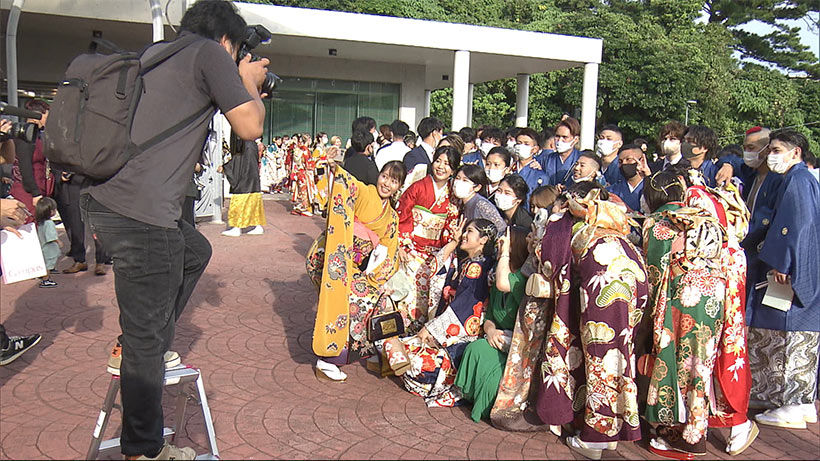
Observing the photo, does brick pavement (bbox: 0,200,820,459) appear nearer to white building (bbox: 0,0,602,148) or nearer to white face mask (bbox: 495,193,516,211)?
white face mask (bbox: 495,193,516,211)

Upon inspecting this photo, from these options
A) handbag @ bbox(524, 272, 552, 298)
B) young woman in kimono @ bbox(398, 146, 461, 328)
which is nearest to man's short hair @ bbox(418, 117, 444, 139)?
young woman in kimono @ bbox(398, 146, 461, 328)

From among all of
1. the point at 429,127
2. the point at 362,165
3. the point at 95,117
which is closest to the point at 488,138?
the point at 429,127

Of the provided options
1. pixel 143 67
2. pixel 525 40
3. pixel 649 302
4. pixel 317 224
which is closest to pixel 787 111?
pixel 525 40

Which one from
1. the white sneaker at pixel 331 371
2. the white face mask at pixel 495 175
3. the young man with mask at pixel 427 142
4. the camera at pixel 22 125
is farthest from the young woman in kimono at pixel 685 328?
the young man with mask at pixel 427 142

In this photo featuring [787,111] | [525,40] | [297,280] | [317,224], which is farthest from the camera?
[787,111]

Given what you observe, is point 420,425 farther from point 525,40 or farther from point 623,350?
point 525,40

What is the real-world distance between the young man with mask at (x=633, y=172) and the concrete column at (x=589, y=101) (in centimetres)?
1148

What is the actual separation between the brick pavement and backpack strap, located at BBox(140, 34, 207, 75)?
1933 millimetres

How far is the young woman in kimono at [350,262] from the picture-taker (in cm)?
454

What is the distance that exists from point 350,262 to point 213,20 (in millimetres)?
2039

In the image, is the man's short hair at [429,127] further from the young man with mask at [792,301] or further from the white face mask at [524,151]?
the young man with mask at [792,301]

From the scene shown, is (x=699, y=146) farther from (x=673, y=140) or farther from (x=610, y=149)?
(x=610, y=149)

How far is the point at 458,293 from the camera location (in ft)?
15.2

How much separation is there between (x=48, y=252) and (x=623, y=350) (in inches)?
208
